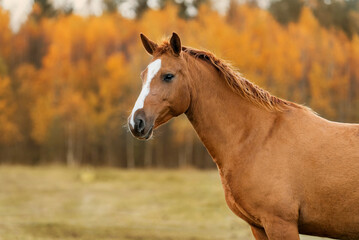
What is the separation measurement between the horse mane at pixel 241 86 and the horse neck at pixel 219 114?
54 millimetres

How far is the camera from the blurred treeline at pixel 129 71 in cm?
3008

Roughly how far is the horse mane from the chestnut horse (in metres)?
0.01

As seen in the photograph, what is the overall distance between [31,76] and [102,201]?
2131 centimetres

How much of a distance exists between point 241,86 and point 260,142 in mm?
618

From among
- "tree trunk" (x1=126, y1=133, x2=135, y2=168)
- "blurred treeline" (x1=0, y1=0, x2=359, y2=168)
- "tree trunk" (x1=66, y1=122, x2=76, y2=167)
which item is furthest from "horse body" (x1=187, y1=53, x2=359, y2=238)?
"tree trunk" (x1=66, y1=122, x2=76, y2=167)

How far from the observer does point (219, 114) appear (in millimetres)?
4387

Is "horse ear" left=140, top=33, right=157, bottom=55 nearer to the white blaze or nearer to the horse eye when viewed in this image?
the white blaze

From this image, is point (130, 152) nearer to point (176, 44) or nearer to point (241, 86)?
point (241, 86)

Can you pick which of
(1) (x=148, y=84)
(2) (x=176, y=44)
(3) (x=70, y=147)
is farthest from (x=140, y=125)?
(3) (x=70, y=147)

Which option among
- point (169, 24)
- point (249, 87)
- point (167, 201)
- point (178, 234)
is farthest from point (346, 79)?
point (249, 87)

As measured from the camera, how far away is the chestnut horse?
3.88 m

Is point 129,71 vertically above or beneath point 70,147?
above

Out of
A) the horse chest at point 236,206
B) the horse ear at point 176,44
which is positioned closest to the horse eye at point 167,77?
the horse ear at point 176,44

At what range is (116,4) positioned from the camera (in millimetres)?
42312
